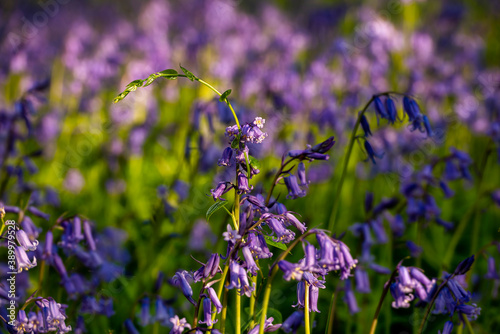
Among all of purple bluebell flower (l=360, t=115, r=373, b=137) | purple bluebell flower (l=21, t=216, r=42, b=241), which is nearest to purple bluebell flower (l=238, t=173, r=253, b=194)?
purple bluebell flower (l=360, t=115, r=373, b=137)

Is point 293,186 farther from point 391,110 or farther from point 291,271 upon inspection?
point 391,110

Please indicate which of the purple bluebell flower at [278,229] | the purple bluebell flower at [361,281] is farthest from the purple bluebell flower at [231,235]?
the purple bluebell flower at [361,281]

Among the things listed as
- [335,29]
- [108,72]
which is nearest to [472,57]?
[335,29]

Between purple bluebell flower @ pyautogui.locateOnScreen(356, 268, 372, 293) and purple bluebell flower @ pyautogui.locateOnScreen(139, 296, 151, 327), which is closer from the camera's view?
purple bluebell flower @ pyautogui.locateOnScreen(139, 296, 151, 327)

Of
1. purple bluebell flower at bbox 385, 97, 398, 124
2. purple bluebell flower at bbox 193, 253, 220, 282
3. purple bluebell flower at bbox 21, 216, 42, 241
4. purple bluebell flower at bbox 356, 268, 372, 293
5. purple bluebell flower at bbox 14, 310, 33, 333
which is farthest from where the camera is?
purple bluebell flower at bbox 356, 268, 372, 293

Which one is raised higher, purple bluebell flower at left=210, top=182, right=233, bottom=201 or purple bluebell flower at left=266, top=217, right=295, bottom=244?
purple bluebell flower at left=210, top=182, right=233, bottom=201

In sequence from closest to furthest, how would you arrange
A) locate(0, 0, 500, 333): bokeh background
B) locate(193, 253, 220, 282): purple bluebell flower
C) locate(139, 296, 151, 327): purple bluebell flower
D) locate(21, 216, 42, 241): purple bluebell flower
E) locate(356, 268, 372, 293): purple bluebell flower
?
locate(193, 253, 220, 282): purple bluebell flower, locate(21, 216, 42, 241): purple bluebell flower, locate(139, 296, 151, 327): purple bluebell flower, locate(356, 268, 372, 293): purple bluebell flower, locate(0, 0, 500, 333): bokeh background

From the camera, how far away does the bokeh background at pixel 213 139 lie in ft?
10.6

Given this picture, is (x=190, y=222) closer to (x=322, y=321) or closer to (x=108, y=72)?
(x=322, y=321)

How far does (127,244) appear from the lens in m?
3.93

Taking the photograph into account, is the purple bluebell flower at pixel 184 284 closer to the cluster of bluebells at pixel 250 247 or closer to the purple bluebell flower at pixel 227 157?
the cluster of bluebells at pixel 250 247

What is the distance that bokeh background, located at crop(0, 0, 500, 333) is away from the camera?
127 inches

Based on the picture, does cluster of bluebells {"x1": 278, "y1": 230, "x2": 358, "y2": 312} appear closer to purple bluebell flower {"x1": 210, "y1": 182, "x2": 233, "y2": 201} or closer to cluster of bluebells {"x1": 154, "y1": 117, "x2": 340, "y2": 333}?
cluster of bluebells {"x1": 154, "y1": 117, "x2": 340, "y2": 333}

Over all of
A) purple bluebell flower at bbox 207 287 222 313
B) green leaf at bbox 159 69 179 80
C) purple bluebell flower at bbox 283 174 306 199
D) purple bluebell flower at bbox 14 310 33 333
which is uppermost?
green leaf at bbox 159 69 179 80
